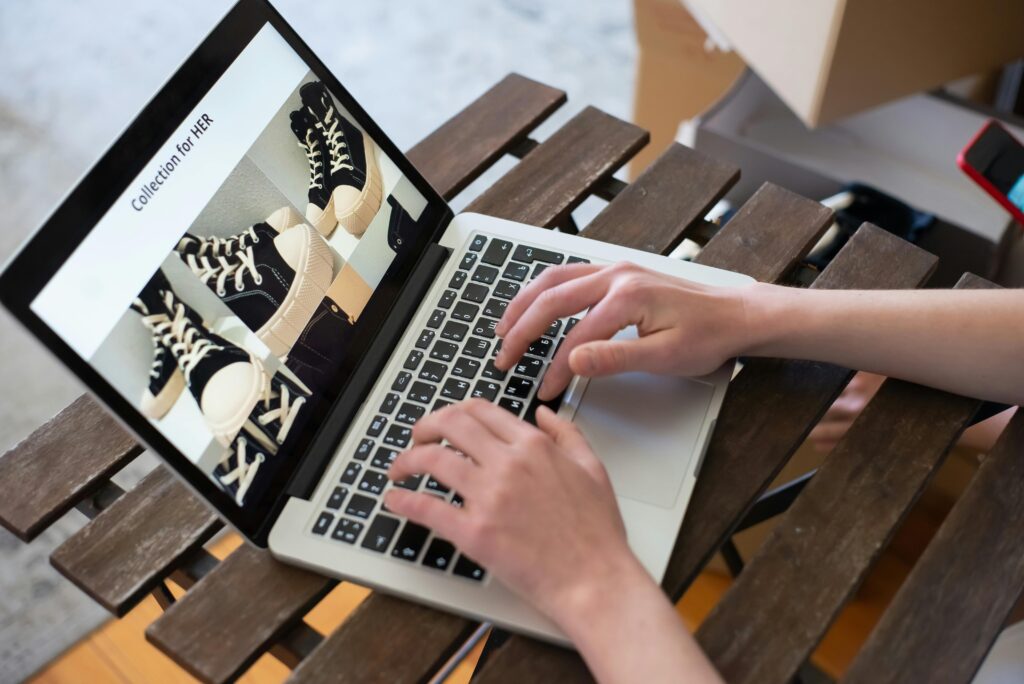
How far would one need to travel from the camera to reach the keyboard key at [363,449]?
0.65m

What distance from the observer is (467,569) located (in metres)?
0.60

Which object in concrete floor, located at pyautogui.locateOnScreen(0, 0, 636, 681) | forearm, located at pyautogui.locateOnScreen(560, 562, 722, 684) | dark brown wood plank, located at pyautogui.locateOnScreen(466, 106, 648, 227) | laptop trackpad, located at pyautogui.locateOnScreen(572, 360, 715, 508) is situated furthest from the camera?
concrete floor, located at pyautogui.locateOnScreen(0, 0, 636, 681)

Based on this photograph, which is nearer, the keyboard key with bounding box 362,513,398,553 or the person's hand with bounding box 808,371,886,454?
the keyboard key with bounding box 362,513,398,553

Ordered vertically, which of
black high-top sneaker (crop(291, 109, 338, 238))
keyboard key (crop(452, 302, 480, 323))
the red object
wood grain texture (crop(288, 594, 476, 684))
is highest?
black high-top sneaker (crop(291, 109, 338, 238))

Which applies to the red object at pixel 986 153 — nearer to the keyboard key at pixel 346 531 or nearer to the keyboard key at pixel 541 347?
the keyboard key at pixel 541 347

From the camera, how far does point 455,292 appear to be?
0.76 meters

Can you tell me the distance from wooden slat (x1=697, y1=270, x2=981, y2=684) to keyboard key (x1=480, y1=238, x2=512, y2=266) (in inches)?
11.6

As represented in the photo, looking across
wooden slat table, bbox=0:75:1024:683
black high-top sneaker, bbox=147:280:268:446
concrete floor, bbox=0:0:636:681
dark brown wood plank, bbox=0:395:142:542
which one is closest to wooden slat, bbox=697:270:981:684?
wooden slat table, bbox=0:75:1024:683

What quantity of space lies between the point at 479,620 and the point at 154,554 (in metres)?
0.24

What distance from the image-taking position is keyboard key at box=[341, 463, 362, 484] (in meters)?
0.64

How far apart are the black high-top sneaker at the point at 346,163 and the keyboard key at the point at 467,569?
0.86ft

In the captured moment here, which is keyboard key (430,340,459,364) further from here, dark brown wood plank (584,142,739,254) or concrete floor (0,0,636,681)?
concrete floor (0,0,636,681)

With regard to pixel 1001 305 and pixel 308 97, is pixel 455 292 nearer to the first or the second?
pixel 308 97

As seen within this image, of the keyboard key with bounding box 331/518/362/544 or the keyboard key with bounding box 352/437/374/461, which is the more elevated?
the keyboard key with bounding box 352/437/374/461
